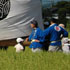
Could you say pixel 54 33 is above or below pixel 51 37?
above

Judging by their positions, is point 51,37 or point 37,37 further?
point 51,37

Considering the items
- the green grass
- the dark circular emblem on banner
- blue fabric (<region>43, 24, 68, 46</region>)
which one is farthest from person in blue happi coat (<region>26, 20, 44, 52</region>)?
the dark circular emblem on banner

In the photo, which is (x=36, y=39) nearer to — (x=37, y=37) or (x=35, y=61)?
(x=37, y=37)

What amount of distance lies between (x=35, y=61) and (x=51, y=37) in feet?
6.00

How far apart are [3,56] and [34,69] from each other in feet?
7.24

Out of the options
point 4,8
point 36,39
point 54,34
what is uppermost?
point 4,8

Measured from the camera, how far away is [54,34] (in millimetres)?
10266

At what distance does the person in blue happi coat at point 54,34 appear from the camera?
10125 mm

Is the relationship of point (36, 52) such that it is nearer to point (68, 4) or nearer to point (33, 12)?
point (33, 12)

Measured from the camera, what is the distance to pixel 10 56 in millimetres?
9539

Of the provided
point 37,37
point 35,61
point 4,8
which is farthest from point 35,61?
point 4,8

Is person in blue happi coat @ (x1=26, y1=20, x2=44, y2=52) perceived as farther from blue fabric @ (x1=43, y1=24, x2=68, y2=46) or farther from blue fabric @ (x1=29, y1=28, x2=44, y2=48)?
blue fabric @ (x1=43, y1=24, x2=68, y2=46)

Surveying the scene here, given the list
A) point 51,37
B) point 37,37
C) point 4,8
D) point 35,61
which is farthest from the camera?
point 4,8

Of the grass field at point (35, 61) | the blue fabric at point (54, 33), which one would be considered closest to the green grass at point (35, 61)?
the grass field at point (35, 61)
